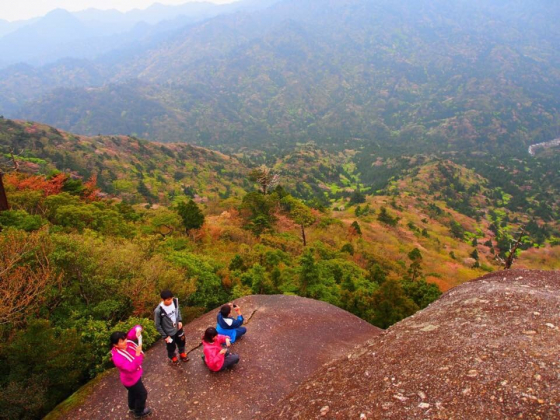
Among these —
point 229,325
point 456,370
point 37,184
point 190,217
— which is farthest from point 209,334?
point 37,184

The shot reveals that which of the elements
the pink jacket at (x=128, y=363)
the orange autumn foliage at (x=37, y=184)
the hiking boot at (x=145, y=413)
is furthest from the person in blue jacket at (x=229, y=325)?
the orange autumn foliage at (x=37, y=184)

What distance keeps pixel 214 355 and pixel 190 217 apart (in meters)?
23.9

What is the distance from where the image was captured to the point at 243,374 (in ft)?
31.2

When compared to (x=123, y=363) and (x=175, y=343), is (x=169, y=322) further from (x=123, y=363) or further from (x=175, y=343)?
(x=123, y=363)

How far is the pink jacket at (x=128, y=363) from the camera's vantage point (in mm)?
7191

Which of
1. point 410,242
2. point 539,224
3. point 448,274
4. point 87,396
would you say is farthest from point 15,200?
point 539,224

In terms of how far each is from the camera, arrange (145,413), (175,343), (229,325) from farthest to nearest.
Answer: (229,325) → (175,343) → (145,413)

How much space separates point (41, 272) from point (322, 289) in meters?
16.4

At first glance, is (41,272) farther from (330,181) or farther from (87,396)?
(330,181)

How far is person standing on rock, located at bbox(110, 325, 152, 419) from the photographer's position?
717 cm

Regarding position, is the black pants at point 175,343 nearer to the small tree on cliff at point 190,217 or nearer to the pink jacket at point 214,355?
the pink jacket at point 214,355

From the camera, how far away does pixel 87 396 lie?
28.8 ft

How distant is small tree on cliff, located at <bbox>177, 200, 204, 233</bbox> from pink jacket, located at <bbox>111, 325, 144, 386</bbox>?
24802 mm

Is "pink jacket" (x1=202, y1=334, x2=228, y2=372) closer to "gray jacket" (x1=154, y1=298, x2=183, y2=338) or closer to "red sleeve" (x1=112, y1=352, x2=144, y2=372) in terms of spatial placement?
"gray jacket" (x1=154, y1=298, x2=183, y2=338)
